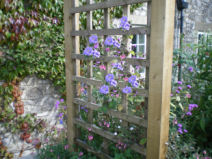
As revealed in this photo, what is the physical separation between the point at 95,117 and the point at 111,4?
4.08 ft

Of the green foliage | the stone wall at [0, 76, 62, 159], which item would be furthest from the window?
the stone wall at [0, 76, 62, 159]

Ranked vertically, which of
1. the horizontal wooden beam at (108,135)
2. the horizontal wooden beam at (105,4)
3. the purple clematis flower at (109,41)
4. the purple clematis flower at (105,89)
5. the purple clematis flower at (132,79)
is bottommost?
the horizontal wooden beam at (108,135)

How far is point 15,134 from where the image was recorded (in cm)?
311

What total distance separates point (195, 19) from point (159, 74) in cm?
513

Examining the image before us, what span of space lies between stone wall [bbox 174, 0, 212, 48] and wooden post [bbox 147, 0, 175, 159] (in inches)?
163

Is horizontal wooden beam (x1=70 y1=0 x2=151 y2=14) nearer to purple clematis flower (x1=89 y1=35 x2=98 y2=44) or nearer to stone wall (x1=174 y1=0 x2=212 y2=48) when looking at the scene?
purple clematis flower (x1=89 y1=35 x2=98 y2=44)

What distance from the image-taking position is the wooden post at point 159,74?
53.3 inches

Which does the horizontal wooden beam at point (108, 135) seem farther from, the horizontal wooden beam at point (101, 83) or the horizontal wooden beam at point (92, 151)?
the horizontal wooden beam at point (101, 83)

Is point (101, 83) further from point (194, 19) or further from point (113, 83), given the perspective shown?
point (194, 19)

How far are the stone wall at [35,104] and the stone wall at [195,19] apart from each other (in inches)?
137

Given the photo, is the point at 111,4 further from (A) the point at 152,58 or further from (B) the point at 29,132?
(B) the point at 29,132

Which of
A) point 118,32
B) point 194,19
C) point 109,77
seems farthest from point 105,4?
point 194,19

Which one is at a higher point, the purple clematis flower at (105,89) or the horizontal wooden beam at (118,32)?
the horizontal wooden beam at (118,32)

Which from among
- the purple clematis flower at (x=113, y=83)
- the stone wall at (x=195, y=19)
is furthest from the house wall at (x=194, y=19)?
the purple clematis flower at (x=113, y=83)
